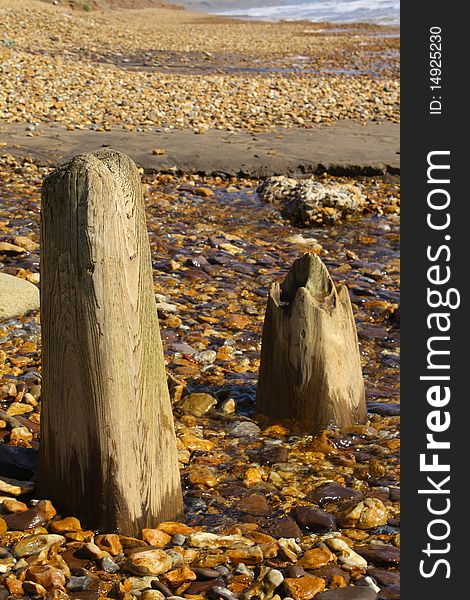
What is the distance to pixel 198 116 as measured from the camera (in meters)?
13.8

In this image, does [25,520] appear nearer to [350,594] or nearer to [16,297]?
[350,594]

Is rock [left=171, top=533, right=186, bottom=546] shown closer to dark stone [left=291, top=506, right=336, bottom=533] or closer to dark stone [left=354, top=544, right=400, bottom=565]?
dark stone [left=291, top=506, right=336, bottom=533]

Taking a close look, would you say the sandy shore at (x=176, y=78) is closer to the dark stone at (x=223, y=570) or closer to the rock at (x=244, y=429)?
the rock at (x=244, y=429)

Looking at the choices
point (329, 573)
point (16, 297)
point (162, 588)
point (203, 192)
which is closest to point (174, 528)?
point (162, 588)

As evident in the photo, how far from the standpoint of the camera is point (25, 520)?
10.0 ft

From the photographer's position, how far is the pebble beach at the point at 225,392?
286 centimetres

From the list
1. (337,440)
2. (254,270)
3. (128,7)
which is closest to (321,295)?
(337,440)

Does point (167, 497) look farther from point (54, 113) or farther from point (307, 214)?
point (54, 113)

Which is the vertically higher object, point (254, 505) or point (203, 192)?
point (203, 192)

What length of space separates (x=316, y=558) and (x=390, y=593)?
287 mm

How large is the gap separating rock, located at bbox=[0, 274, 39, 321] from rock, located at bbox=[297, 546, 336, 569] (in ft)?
10.3

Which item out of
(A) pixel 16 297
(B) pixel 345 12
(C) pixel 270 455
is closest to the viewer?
(C) pixel 270 455

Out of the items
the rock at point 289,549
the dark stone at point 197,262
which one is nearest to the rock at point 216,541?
the rock at point 289,549

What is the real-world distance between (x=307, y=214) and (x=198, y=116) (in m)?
5.76
